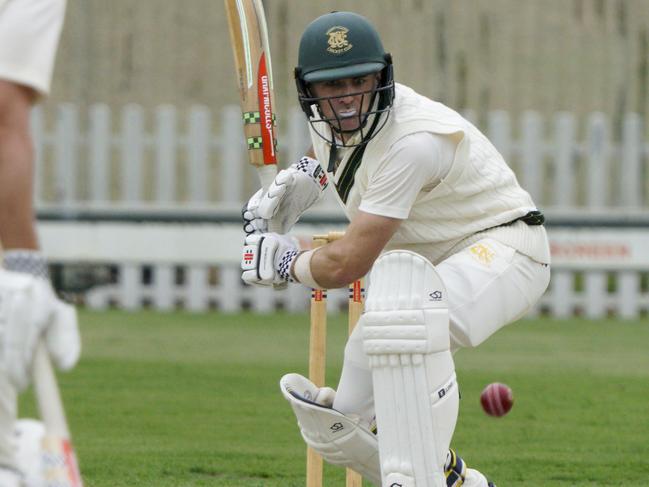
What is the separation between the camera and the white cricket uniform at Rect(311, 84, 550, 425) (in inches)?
149

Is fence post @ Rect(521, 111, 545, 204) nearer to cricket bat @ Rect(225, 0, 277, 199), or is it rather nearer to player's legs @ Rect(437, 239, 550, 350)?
cricket bat @ Rect(225, 0, 277, 199)

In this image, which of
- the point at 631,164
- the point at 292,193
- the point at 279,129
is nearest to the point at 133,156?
the point at 279,129

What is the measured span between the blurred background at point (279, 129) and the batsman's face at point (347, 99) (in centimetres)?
722

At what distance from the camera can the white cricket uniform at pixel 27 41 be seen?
9.56 ft

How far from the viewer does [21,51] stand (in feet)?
9.59

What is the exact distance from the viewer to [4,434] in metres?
2.93

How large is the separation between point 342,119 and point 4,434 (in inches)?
53.4

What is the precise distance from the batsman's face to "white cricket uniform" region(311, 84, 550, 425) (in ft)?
0.28

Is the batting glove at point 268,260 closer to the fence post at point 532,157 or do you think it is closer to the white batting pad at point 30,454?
the white batting pad at point 30,454

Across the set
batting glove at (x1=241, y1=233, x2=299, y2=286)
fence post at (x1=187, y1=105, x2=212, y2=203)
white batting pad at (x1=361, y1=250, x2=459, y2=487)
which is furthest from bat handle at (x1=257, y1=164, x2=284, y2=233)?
fence post at (x1=187, y1=105, x2=212, y2=203)

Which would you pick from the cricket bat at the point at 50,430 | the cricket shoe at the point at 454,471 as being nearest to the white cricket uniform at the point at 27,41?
the cricket bat at the point at 50,430

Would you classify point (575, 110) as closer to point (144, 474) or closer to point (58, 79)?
point (58, 79)

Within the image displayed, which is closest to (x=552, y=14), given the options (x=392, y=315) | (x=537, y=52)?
(x=537, y=52)

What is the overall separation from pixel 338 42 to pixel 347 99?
152mm
